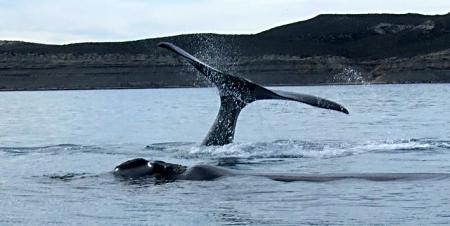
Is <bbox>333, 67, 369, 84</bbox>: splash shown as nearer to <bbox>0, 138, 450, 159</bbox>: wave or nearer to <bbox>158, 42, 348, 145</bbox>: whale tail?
<bbox>0, 138, 450, 159</bbox>: wave

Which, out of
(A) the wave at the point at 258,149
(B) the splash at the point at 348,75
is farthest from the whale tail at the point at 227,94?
(B) the splash at the point at 348,75

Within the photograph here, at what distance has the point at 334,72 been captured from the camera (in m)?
114

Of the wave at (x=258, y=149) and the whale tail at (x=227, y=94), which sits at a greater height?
the whale tail at (x=227, y=94)

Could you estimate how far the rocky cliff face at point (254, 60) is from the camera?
110 m

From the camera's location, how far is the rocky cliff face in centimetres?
11044

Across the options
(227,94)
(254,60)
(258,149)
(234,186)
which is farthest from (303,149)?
(254,60)

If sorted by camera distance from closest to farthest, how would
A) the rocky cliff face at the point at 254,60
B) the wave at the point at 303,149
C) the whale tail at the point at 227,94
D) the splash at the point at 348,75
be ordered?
the whale tail at the point at 227,94 < the wave at the point at 303,149 < the rocky cliff face at the point at 254,60 < the splash at the point at 348,75

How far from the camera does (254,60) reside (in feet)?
372

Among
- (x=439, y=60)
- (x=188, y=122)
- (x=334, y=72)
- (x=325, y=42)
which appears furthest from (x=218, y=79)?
(x=325, y=42)

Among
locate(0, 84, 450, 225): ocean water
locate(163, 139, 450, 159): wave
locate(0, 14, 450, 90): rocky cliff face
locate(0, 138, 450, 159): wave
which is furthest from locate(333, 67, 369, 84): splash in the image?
locate(163, 139, 450, 159): wave

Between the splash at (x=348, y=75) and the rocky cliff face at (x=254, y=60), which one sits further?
the splash at (x=348, y=75)

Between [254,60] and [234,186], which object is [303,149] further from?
[254,60]

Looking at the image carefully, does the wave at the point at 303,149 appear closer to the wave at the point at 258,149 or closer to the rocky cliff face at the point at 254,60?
the wave at the point at 258,149

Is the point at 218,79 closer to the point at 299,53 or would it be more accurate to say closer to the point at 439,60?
the point at 439,60
